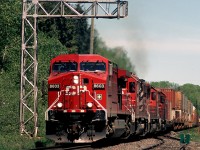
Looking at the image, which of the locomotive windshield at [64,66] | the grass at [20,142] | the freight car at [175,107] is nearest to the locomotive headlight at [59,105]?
the locomotive windshield at [64,66]

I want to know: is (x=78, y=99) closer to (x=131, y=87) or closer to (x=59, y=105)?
(x=59, y=105)

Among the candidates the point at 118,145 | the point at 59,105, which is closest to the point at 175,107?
the point at 118,145

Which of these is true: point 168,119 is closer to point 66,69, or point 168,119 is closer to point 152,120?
point 152,120

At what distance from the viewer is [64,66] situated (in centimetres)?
2397

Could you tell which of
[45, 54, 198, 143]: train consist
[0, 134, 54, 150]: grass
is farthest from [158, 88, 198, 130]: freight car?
[0, 134, 54, 150]: grass

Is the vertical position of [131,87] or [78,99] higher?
[131,87]

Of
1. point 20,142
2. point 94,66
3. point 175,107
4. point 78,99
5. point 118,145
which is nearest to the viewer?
point 78,99

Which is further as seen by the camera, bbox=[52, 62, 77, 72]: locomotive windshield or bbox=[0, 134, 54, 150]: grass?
bbox=[52, 62, 77, 72]: locomotive windshield

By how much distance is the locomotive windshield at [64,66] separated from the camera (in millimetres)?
23844

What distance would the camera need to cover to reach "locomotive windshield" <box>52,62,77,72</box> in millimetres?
23844

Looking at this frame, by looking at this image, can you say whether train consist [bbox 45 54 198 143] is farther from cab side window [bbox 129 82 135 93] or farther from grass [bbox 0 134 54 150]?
cab side window [bbox 129 82 135 93]

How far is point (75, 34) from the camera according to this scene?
82375mm

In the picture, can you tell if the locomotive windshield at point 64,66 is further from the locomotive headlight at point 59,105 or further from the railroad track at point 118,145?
the railroad track at point 118,145

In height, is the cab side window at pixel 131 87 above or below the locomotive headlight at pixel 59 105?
above
